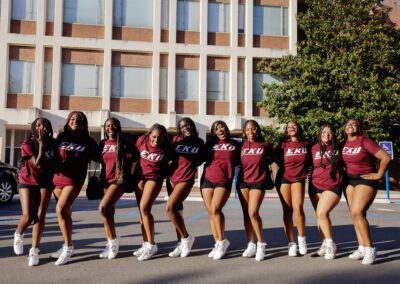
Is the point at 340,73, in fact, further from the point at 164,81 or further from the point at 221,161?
the point at 221,161

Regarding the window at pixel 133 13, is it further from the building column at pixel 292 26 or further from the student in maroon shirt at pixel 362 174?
the student in maroon shirt at pixel 362 174

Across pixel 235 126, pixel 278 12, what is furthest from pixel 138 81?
pixel 278 12

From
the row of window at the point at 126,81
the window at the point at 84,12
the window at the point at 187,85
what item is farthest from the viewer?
the window at the point at 187,85

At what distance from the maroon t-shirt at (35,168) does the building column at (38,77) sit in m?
17.5

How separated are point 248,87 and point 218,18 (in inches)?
167

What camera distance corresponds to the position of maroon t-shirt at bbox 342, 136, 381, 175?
5422 mm

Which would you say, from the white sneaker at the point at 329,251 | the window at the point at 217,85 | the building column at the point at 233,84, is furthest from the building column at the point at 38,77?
the white sneaker at the point at 329,251

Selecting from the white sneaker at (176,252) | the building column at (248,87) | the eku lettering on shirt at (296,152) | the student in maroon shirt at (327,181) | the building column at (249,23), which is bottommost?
the white sneaker at (176,252)

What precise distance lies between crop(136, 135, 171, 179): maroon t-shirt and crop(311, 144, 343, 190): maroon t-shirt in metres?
2.00

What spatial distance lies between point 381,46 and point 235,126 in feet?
26.7

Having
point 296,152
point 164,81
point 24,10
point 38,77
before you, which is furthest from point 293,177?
point 24,10

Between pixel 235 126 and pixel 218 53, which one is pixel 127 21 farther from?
pixel 235 126

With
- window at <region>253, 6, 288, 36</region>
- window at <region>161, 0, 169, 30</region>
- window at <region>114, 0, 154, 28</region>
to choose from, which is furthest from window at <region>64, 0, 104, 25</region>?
window at <region>253, 6, 288, 36</region>

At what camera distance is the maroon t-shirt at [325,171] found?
5594mm
